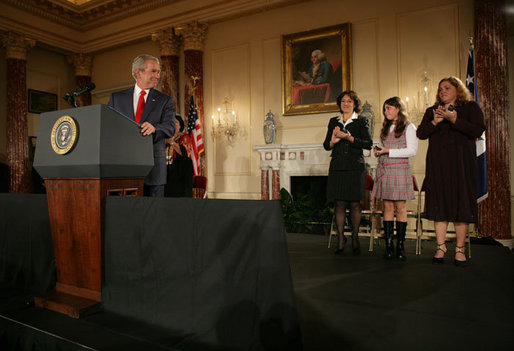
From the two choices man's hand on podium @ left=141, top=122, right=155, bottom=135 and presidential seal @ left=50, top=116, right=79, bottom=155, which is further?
man's hand on podium @ left=141, top=122, right=155, bottom=135

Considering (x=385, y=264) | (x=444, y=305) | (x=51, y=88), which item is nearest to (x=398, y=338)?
(x=444, y=305)

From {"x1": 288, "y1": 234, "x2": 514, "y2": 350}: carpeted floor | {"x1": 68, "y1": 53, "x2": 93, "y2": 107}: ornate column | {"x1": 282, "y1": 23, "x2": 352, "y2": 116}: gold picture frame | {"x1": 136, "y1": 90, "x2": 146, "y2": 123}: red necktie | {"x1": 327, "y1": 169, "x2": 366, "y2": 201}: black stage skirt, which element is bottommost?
{"x1": 288, "y1": 234, "x2": 514, "y2": 350}: carpeted floor

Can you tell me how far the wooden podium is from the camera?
167 cm

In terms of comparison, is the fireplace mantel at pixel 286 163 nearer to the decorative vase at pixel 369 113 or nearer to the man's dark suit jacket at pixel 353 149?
the decorative vase at pixel 369 113

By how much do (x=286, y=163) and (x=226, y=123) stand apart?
1.64 metres

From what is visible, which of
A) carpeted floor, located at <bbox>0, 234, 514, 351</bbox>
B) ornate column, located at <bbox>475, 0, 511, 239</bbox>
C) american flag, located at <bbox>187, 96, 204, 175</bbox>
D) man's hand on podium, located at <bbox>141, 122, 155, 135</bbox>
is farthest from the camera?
american flag, located at <bbox>187, 96, 204, 175</bbox>

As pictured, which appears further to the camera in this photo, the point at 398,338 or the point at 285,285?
the point at 398,338

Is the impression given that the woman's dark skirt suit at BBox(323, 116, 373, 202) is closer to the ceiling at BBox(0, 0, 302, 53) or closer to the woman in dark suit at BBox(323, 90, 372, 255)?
the woman in dark suit at BBox(323, 90, 372, 255)

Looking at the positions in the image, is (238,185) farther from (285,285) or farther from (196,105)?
(285,285)

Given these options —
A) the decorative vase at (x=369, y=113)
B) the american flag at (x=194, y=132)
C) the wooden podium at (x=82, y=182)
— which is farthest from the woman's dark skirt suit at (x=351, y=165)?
the american flag at (x=194, y=132)

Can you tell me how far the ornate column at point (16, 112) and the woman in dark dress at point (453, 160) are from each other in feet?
27.2

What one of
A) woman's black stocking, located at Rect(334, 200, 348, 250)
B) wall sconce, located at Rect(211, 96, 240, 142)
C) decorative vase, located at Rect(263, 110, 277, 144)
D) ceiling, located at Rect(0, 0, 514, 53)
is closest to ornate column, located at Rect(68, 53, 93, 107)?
ceiling, located at Rect(0, 0, 514, 53)

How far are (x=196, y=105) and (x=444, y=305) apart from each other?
6068 mm

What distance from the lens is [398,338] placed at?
149 cm
